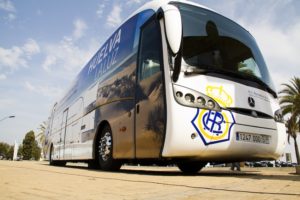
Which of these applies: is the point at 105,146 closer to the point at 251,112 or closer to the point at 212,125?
the point at 212,125

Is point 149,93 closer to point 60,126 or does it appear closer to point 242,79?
point 242,79

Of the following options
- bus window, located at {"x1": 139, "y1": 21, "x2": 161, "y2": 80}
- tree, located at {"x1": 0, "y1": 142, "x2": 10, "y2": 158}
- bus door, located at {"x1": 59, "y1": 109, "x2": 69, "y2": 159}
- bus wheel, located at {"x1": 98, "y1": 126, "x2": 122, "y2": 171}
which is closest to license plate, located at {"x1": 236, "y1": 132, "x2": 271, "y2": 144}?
bus window, located at {"x1": 139, "y1": 21, "x2": 161, "y2": 80}

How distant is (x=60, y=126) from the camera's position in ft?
40.3

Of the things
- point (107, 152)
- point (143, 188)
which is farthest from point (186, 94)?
point (107, 152)

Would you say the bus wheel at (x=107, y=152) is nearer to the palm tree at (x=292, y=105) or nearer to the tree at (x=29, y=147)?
the palm tree at (x=292, y=105)

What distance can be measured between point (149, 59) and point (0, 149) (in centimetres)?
9700

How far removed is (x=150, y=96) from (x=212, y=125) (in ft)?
3.74

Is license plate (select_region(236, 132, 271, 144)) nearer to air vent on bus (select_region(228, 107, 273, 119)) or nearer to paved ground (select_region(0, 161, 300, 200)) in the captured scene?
air vent on bus (select_region(228, 107, 273, 119))

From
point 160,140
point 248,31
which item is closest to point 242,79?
point 248,31

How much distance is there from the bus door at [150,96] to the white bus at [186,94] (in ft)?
0.05

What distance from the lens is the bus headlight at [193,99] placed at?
477 centimetres

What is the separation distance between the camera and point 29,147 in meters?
69.7

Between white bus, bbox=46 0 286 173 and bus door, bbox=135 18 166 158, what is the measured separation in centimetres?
2

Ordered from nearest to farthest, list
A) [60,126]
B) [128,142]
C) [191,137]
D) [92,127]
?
[191,137] < [128,142] < [92,127] < [60,126]
